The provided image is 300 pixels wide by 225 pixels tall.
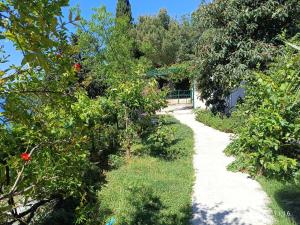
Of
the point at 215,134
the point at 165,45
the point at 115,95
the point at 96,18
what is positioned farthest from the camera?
the point at 165,45

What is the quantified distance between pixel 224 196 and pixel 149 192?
1.61 m

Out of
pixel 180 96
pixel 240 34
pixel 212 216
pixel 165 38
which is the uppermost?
pixel 165 38

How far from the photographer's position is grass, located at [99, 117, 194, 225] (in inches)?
285

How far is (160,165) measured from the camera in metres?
10.8

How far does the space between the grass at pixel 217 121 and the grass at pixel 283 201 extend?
6241 mm

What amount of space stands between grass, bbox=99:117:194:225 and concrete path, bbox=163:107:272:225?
253 mm

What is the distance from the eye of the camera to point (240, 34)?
16.6 meters

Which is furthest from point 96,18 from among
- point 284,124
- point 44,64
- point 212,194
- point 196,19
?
point 44,64

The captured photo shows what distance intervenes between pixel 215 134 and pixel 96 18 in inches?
437

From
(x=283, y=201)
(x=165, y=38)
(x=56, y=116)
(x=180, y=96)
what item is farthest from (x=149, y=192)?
(x=165, y=38)

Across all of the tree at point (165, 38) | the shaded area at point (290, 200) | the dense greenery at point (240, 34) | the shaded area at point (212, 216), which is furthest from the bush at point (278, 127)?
the tree at point (165, 38)

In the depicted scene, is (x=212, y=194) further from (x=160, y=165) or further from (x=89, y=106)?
(x=89, y=106)

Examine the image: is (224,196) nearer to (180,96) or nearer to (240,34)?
(240,34)

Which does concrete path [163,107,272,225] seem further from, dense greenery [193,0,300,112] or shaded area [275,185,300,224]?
dense greenery [193,0,300,112]
